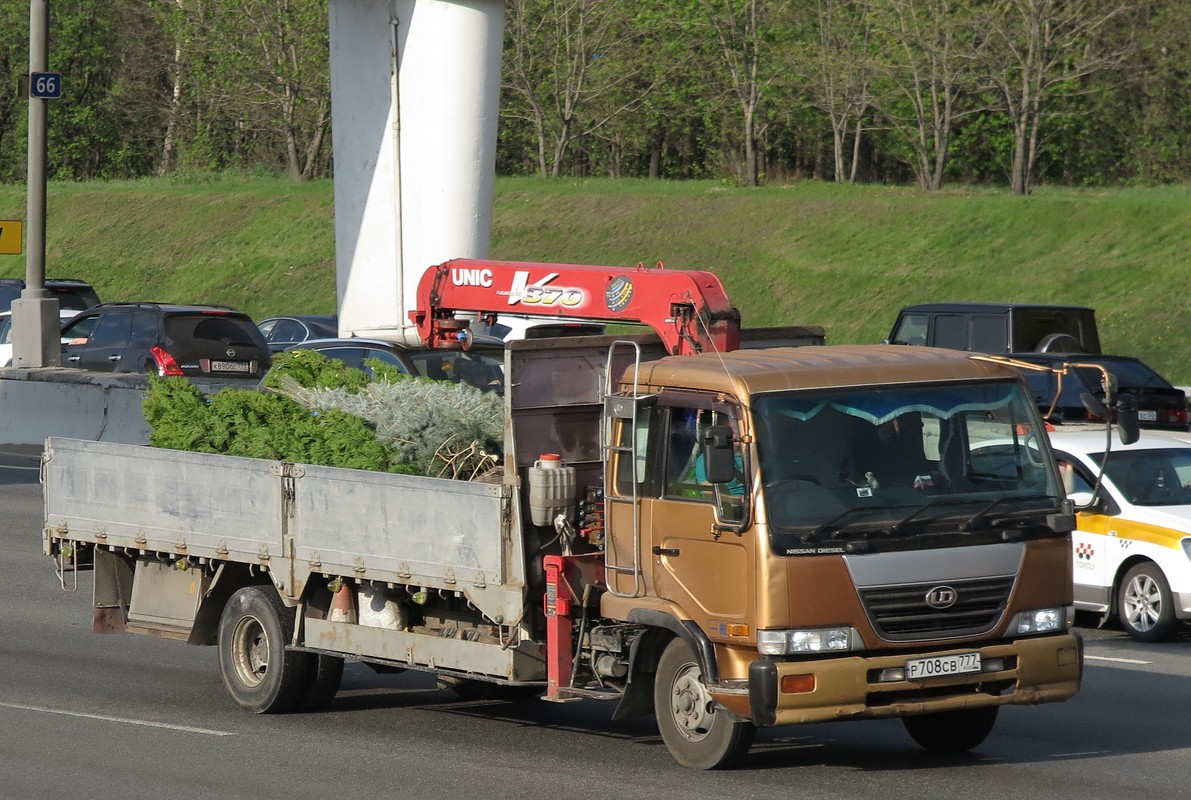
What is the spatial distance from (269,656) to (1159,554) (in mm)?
6661

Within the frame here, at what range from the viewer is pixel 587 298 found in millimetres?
10398

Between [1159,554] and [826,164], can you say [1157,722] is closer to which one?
[1159,554]

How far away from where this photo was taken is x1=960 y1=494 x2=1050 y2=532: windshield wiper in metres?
7.95

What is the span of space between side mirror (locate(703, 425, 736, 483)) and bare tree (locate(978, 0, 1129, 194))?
40559mm

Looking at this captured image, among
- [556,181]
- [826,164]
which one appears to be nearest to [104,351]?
[556,181]

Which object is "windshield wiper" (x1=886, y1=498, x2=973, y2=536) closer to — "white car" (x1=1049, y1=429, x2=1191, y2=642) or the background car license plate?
the background car license plate

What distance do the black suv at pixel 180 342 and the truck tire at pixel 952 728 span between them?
57.3 ft

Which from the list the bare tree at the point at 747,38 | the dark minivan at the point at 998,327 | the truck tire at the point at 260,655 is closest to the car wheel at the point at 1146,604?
the truck tire at the point at 260,655

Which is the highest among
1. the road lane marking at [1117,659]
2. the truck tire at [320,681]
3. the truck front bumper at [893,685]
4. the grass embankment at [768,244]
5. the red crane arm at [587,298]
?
the grass embankment at [768,244]

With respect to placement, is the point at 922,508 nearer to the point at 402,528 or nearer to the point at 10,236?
the point at 402,528

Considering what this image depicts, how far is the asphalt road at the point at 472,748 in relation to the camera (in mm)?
8055

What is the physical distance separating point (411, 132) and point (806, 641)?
68.9 feet

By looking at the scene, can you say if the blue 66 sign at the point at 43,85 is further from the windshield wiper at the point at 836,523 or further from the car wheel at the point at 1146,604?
the windshield wiper at the point at 836,523

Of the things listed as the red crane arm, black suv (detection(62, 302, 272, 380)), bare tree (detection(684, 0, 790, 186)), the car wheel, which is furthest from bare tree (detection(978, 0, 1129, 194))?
the red crane arm
